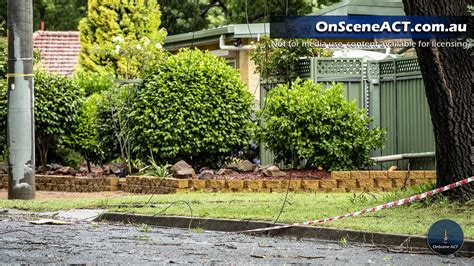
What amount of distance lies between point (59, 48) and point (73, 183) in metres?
21.4

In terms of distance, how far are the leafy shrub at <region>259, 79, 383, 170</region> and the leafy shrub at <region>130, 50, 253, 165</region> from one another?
3.67 feet

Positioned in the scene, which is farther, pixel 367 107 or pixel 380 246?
pixel 367 107

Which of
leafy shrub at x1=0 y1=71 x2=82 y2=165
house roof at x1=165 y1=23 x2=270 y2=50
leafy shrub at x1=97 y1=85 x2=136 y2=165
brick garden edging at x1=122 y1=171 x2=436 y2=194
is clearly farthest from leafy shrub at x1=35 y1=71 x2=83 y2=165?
brick garden edging at x1=122 y1=171 x2=436 y2=194

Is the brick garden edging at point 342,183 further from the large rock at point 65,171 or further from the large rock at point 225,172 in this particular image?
the large rock at point 65,171

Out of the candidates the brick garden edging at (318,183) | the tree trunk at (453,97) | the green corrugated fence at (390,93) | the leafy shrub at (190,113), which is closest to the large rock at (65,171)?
the leafy shrub at (190,113)

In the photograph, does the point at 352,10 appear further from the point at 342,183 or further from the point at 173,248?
the point at 173,248

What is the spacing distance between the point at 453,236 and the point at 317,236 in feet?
6.55

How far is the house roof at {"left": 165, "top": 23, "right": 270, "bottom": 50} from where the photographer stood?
28.7 meters

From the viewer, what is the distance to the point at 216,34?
2992 cm

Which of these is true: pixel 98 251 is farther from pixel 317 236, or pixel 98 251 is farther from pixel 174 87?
pixel 174 87

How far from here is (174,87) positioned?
836 inches

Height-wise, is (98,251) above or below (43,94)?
below

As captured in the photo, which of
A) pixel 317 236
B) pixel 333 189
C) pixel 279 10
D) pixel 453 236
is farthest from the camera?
pixel 279 10

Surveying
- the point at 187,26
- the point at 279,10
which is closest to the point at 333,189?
→ the point at 279,10
